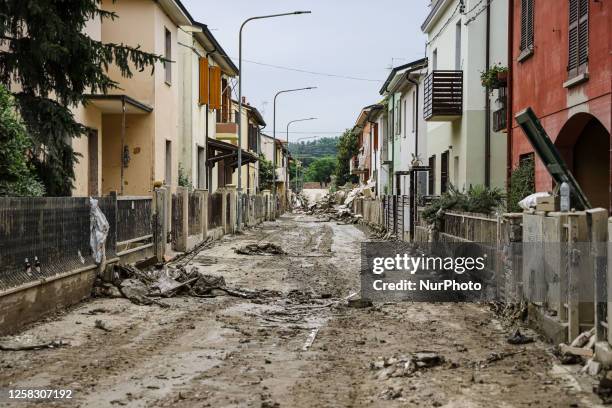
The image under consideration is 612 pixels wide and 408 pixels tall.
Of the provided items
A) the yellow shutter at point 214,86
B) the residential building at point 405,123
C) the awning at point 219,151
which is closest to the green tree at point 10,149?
the residential building at point 405,123

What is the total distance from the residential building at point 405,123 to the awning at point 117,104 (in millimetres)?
10562

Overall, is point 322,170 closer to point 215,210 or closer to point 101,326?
point 215,210

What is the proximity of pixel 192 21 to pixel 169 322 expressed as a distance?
19.7 m

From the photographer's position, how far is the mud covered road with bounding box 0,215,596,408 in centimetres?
613

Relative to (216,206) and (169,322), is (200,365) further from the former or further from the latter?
(216,206)

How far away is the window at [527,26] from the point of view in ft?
52.3

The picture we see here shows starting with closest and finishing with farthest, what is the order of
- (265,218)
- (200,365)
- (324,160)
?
(200,365) < (265,218) < (324,160)

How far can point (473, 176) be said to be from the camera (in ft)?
74.3

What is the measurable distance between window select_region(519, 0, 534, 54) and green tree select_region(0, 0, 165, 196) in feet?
26.1

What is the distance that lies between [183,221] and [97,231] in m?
8.48

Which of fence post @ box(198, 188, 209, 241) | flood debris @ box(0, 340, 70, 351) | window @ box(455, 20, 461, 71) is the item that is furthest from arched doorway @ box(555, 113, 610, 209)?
fence post @ box(198, 188, 209, 241)

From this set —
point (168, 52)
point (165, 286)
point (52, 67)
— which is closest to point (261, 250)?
point (168, 52)

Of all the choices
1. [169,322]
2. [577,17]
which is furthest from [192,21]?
[169,322]

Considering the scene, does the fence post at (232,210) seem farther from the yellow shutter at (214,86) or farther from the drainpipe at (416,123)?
the drainpipe at (416,123)
